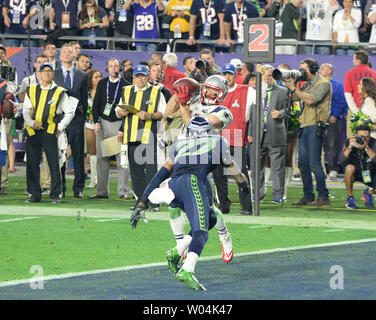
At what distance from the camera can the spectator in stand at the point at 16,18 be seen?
24000 millimetres

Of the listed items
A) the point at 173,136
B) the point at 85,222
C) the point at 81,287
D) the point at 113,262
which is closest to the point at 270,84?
the point at 173,136

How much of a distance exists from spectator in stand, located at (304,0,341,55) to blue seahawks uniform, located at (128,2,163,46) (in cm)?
332

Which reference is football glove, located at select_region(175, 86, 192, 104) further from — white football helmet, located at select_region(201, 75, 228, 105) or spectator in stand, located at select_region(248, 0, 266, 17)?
spectator in stand, located at select_region(248, 0, 266, 17)

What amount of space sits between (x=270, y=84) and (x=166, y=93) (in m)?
1.95

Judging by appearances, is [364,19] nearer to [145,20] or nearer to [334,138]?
[334,138]

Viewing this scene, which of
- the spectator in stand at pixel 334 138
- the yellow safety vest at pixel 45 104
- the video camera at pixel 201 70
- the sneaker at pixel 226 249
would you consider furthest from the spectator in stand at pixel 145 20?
the sneaker at pixel 226 249

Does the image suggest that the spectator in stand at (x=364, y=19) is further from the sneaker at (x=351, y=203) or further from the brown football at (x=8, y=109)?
the brown football at (x=8, y=109)

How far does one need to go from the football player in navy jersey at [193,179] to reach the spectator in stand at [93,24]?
13825 mm

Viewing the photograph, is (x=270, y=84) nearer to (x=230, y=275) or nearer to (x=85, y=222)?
(x=85, y=222)

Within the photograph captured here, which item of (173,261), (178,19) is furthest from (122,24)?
(173,261)

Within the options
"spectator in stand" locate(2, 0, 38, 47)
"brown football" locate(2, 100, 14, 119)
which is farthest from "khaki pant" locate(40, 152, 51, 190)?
"spectator in stand" locate(2, 0, 38, 47)

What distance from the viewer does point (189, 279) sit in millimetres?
9289

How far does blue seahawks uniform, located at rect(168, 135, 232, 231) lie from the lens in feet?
32.2

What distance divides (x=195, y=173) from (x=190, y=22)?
42.6 feet
